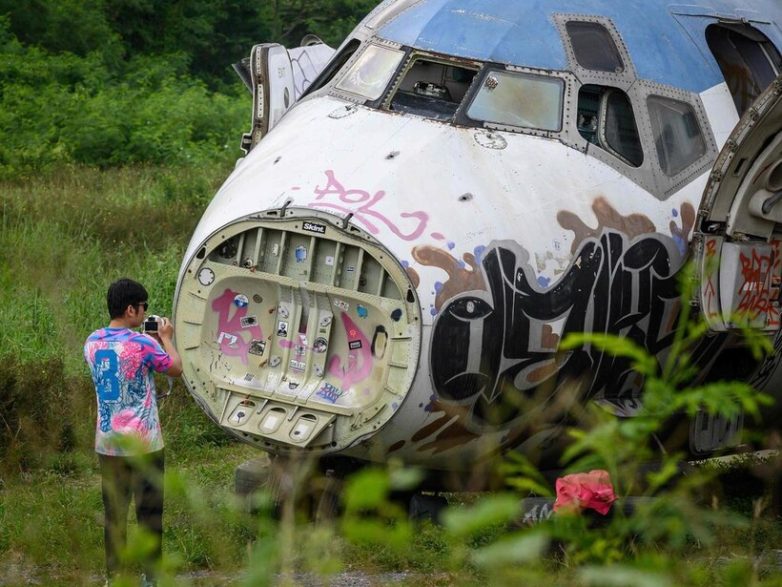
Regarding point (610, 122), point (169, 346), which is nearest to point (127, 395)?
point (169, 346)

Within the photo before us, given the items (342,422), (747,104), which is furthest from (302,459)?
(747,104)

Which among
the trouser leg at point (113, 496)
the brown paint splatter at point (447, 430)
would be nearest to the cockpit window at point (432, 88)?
the brown paint splatter at point (447, 430)

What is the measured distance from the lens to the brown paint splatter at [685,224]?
32.5 feet

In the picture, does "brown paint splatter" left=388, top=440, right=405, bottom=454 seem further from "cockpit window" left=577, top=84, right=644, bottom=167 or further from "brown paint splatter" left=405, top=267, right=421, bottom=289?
"cockpit window" left=577, top=84, right=644, bottom=167

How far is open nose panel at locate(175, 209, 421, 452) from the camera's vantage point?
9.00 m

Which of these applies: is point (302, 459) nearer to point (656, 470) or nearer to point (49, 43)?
point (656, 470)

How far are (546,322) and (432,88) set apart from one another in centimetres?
203

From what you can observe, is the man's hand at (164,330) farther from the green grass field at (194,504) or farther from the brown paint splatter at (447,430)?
the brown paint splatter at (447,430)

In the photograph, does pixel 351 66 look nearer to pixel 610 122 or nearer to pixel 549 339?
pixel 610 122

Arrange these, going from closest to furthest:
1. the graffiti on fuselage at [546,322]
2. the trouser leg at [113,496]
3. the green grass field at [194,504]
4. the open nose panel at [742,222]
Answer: the green grass field at [194,504] → the trouser leg at [113,496] → the graffiti on fuselage at [546,322] → the open nose panel at [742,222]

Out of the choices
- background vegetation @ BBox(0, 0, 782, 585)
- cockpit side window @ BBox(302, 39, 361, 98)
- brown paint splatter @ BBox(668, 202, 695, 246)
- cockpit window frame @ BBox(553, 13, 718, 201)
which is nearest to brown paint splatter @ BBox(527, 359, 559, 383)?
background vegetation @ BBox(0, 0, 782, 585)

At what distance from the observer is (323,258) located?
364 inches

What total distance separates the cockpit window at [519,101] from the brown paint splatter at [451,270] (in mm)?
1300

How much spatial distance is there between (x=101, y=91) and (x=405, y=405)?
69.5 ft
